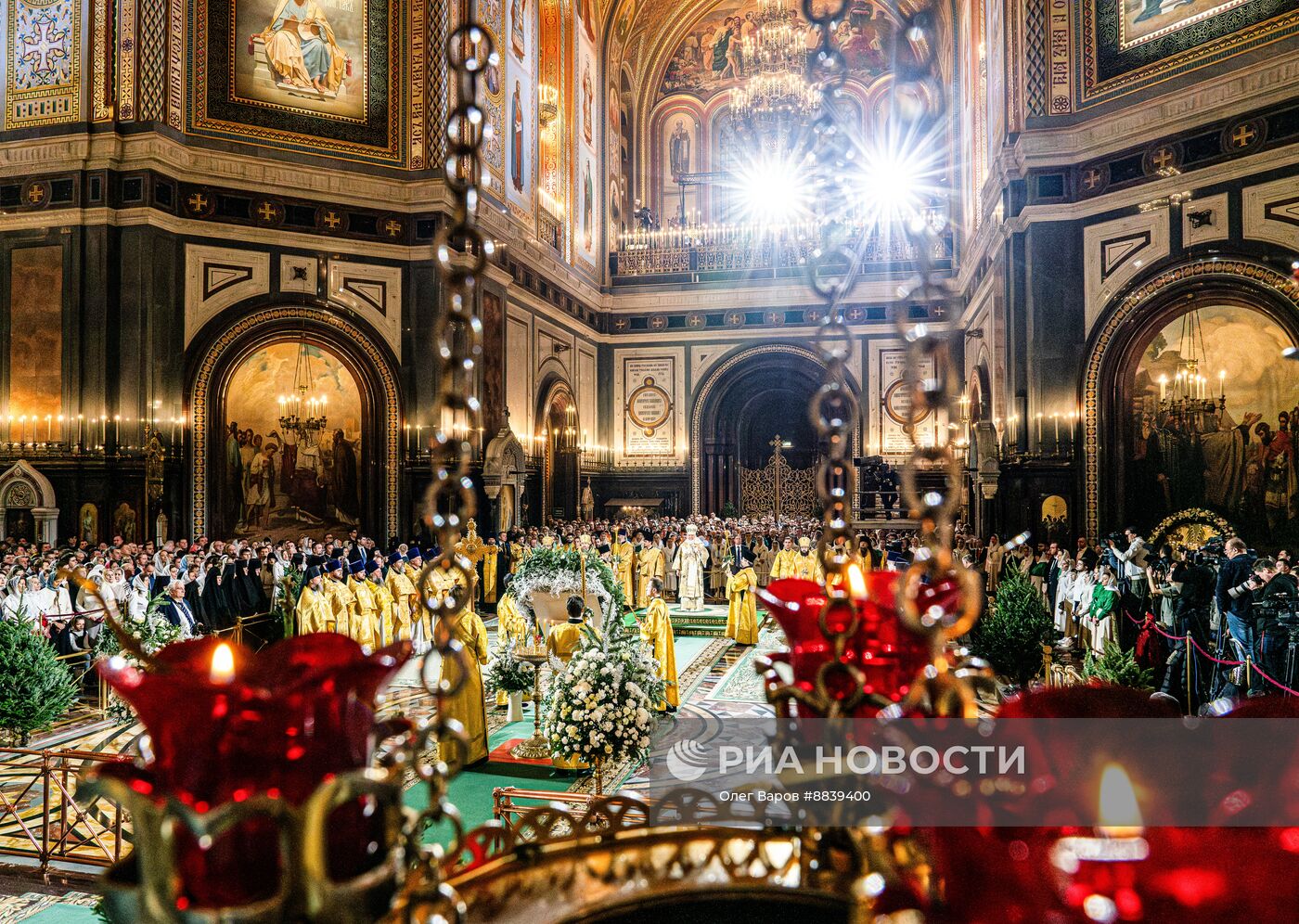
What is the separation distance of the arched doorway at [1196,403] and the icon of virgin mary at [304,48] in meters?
17.0

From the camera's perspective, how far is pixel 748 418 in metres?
31.1

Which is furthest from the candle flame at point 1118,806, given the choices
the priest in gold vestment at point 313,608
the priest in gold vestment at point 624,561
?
the priest in gold vestment at point 624,561

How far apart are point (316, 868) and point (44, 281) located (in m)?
19.8

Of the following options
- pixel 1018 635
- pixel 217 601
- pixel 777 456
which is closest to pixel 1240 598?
pixel 1018 635

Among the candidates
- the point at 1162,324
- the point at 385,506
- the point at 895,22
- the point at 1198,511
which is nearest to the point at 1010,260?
the point at 1162,324

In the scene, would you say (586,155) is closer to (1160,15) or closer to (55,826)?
(1160,15)

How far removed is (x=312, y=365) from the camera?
18688mm

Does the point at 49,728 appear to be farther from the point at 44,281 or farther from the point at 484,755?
the point at 44,281

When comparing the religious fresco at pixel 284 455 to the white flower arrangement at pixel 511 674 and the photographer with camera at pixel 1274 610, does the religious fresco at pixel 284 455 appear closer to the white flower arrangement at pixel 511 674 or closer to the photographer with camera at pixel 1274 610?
the white flower arrangement at pixel 511 674

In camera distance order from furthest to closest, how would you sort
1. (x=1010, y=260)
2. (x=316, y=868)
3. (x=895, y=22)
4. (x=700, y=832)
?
(x=1010, y=260) → (x=700, y=832) → (x=895, y=22) → (x=316, y=868)

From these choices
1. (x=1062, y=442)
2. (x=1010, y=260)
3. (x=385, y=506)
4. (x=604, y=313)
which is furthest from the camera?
(x=604, y=313)

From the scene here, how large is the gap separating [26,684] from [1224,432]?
56.1ft

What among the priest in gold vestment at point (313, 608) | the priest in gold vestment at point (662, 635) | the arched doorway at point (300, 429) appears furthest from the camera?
the arched doorway at point (300, 429)

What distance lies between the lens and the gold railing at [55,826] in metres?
5.79
